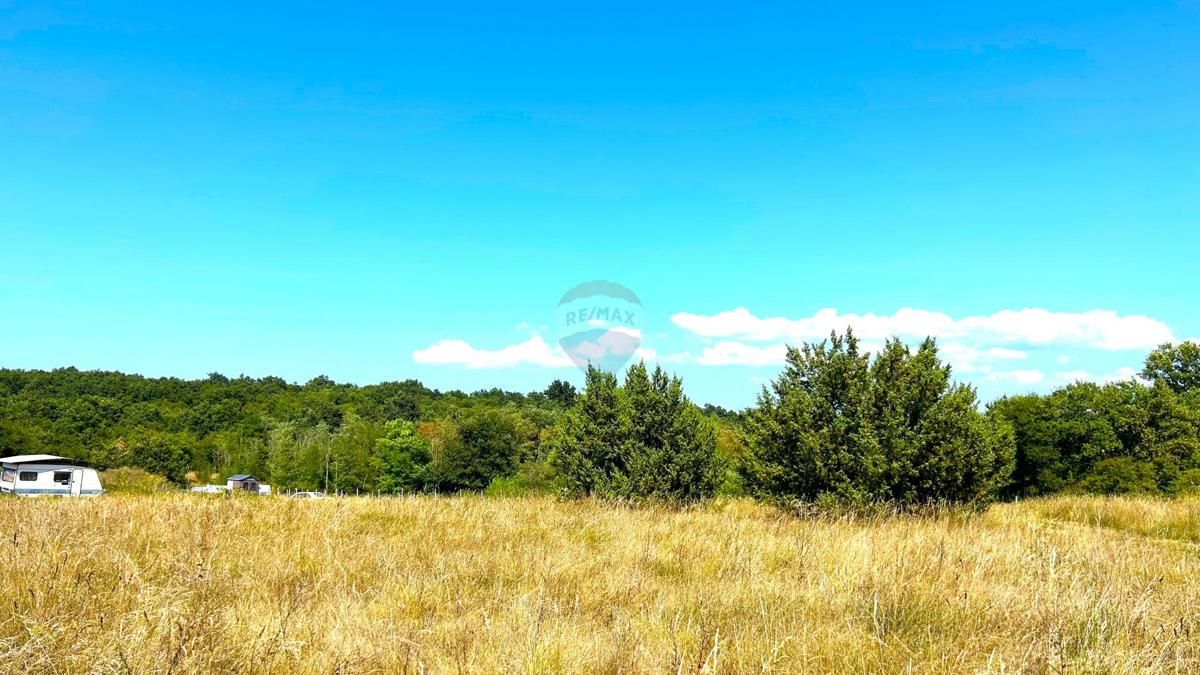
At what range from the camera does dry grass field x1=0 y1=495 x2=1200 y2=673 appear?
3344 millimetres

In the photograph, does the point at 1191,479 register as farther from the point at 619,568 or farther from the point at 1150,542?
the point at 619,568

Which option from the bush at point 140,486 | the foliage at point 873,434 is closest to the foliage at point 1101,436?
the foliage at point 873,434

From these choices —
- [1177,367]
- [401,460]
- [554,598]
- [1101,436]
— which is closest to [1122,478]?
[1101,436]

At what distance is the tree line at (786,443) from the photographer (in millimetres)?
12352

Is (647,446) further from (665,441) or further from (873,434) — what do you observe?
(873,434)

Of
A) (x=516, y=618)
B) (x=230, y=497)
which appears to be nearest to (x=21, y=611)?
(x=516, y=618)

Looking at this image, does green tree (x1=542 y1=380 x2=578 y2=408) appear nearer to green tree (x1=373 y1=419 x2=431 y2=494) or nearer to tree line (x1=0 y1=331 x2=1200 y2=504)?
tree line (x1=0 y1=331 x2=1200 y2=504)

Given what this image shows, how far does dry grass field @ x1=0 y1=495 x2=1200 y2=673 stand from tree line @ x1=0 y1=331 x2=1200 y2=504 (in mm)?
4444

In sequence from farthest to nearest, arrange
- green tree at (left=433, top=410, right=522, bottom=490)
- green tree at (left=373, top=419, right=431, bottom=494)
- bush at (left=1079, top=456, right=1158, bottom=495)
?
green tree at (left=373, top=419, right=431, bottom=494), green tree at (left=433, top=410, right=522, bottom=490), bush at (left=1079, top=456, right=1158, bottom=495)

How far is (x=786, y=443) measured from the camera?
44.1 feet

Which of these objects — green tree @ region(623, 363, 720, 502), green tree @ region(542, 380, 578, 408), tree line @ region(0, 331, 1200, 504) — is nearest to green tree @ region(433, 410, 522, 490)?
tree line @ region(0, 331, 1200, 504)

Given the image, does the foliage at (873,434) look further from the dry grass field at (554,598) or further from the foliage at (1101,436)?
the foliage at (1101,436)

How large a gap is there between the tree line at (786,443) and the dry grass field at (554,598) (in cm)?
444

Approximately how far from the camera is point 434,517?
27.9 ft
